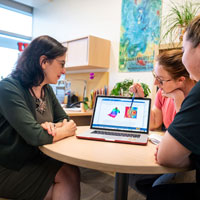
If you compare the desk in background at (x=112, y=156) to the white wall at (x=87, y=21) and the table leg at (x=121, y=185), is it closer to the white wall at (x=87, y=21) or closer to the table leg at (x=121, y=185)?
the table leg at (x=121, y=185)

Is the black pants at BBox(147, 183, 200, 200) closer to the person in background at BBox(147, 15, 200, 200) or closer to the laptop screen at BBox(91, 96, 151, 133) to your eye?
the person in background at BBox(147, 15, 200, 200)

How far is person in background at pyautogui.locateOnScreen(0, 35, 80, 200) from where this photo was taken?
0.93 meters

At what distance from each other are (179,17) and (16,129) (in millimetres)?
1671

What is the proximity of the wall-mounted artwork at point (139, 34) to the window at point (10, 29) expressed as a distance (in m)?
2.46

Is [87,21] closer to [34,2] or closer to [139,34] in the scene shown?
[139,34]

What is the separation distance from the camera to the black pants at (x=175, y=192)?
79 centimetres

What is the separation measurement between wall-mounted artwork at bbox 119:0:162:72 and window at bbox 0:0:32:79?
2458 mm

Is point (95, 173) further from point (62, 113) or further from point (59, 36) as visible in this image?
point (59, 36)

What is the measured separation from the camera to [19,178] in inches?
37.7

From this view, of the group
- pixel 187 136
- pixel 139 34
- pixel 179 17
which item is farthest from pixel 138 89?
pixel 139 34

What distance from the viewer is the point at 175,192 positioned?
829mm

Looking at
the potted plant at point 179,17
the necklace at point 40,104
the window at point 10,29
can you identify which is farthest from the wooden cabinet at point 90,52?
the window at point 10,29

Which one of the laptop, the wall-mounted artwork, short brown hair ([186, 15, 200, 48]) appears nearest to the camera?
short brown hair ([186, 15, 200, 48])

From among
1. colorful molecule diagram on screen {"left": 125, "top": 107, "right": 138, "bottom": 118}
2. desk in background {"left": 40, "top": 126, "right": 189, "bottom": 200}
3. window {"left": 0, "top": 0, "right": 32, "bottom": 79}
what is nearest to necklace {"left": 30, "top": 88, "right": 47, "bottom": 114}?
desk in background {"left": 40, "top": 126, "right": 189, "bottom": 200}
